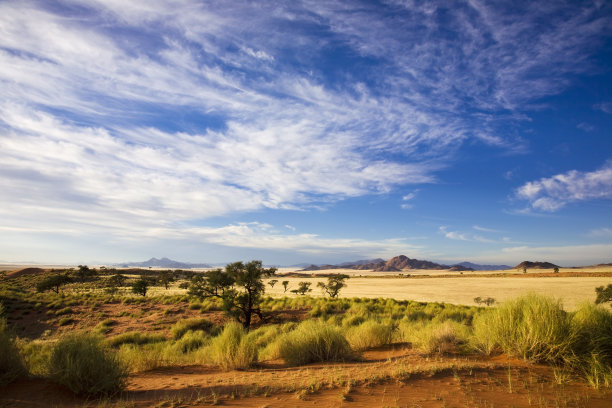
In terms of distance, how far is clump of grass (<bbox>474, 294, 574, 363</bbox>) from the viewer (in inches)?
280

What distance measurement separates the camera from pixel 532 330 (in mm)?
7348

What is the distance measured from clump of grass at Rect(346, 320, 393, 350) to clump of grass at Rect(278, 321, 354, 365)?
5.13 ft

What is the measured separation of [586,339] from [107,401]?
10207 millimetres

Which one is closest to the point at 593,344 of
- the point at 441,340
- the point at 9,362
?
the point at 441,340

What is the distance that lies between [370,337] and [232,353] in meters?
4.81

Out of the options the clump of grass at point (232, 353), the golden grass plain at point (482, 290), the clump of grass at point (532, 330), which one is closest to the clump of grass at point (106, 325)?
the clump of grass at point (232, 353)

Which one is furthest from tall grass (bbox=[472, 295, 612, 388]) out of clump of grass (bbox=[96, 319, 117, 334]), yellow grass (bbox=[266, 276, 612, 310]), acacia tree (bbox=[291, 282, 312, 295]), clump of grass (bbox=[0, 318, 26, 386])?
acacia tree (bbox=[291, 282, 312, 295])

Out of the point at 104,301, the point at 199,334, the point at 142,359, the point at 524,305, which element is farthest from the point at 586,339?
the point at 104,301

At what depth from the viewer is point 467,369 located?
6828 millimetres

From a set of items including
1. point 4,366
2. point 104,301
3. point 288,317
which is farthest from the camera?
point 104,301

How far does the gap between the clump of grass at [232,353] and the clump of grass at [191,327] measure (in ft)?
29.7

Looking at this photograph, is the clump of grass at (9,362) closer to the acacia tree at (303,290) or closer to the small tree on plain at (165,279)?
the acacia tree at (303,290)

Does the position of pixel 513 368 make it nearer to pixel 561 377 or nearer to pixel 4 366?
pixel 561 377

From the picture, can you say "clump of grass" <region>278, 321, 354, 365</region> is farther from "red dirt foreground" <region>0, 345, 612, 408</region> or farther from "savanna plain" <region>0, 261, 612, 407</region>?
"red dirt foreground" <region>0, 345, 612, 408</region>
